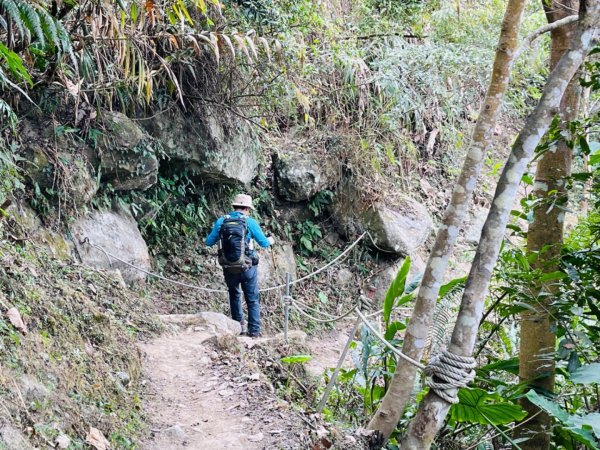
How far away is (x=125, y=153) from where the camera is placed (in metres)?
7.65

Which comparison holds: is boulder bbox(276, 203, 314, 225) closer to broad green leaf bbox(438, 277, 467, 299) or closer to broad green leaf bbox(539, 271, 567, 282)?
broad green leaf bbox(438, 277, 467, 299)

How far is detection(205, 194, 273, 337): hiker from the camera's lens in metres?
7.15

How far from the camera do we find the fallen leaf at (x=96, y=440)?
131 inches

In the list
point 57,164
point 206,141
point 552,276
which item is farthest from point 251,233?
point 552,276

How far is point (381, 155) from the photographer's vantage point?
36.4 ft

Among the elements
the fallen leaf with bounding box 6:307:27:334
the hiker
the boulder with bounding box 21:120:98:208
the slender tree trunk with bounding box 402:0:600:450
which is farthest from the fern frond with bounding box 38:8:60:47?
the hiker

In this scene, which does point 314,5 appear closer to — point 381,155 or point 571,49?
point 381,155

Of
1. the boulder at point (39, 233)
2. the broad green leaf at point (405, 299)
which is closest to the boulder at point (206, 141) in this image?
the boulder at point (39, 233)

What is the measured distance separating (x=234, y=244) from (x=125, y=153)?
6.40 feet

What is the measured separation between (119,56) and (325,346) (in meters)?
5.68

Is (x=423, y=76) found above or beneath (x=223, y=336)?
above

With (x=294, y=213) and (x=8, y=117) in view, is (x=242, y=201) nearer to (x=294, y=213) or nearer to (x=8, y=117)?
(x=8, y=117)

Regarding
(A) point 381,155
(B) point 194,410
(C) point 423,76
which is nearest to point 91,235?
(B) point 194,410

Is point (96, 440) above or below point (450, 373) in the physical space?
below
